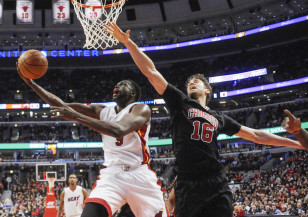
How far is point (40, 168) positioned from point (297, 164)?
17.3m

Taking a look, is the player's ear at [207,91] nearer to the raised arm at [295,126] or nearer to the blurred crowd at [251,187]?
the raised arm at [295,126]

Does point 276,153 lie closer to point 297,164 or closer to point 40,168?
point 297,164

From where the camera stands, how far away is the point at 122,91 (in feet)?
14.8

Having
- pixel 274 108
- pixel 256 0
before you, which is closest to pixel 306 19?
pixel 256 0

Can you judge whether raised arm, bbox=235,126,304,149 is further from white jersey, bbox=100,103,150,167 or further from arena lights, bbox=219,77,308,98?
arena lights, bbox=219,77,308,98

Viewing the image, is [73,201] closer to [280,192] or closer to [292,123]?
[292,123]

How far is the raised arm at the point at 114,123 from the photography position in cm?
315

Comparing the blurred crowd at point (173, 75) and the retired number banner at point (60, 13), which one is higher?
the retired number banner at point (60, 13)

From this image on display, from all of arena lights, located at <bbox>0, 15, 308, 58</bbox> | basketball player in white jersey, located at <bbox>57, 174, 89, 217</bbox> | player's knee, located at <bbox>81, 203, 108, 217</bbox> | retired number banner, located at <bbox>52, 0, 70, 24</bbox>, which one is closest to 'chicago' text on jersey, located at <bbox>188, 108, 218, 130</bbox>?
player's knee, located at <bbox>81, 203, 108, 217</bbox>

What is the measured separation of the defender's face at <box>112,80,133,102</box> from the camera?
450cm

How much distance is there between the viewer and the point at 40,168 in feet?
80.0

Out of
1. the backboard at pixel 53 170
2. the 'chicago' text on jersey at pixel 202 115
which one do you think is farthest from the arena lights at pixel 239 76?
the 'chicago' text on jersey at pixel 202 115

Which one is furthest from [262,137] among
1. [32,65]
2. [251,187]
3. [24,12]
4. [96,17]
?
[24,12]

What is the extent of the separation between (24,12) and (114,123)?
2986 cm
